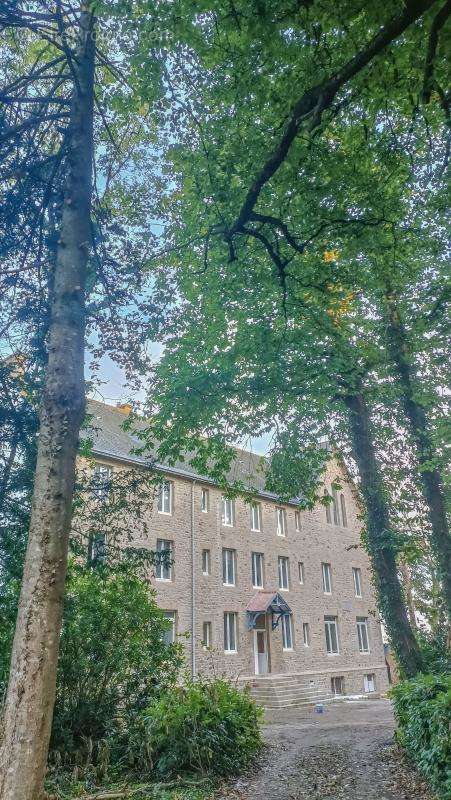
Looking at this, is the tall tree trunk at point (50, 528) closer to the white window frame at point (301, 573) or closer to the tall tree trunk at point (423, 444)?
the tall tree trunk at point (423, 444)

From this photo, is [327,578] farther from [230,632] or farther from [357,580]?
[230,632]

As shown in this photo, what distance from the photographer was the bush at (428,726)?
259 inches

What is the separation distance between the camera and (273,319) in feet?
39.6

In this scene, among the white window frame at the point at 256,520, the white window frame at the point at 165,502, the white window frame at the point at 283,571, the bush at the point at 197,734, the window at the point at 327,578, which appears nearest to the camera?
the bush at the point at 197,734

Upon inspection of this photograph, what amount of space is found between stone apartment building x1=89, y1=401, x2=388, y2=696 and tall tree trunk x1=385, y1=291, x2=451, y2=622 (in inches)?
323

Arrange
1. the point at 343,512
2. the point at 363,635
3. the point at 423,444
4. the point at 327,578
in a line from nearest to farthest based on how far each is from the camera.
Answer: the point at 423,444, the point at 327,578, the point at 363,635, the point at 343,512

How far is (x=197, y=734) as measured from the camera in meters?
8.93

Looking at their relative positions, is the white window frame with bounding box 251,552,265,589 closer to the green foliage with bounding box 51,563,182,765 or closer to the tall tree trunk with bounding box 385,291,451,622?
the tall tree trunk with bounding box 385,291,451,622

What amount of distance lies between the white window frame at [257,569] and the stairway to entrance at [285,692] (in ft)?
14.6

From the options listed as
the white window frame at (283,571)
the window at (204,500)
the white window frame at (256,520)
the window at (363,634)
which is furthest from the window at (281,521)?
the window at (363,634)

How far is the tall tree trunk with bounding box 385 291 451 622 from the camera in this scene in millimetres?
11609

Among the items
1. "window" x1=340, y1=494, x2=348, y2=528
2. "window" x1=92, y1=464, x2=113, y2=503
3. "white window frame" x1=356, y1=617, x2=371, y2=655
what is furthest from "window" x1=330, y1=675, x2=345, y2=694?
"window" x1=92, y1=464, x2=113, y2=503

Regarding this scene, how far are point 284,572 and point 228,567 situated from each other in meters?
4.84

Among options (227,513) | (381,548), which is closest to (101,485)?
(381,548)
